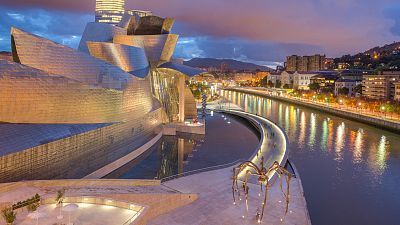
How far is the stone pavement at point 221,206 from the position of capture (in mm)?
13984

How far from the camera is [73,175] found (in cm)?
1816

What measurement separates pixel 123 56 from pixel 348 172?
699 inches

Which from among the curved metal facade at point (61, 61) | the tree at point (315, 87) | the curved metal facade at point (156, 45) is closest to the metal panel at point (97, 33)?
the curved metal facade at point (156, 45)

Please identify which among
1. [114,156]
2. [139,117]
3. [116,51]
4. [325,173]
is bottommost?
[325,173]

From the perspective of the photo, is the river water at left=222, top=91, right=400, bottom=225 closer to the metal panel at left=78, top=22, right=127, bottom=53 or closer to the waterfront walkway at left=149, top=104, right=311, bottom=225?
the waterfront walkway at left=149, top=104, right=311, bottom=225

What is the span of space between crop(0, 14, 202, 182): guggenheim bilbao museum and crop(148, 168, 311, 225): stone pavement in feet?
16.8

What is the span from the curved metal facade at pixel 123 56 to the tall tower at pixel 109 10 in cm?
9829

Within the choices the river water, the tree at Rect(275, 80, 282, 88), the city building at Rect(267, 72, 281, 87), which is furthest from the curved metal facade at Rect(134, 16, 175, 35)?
the city building at Rect(267, 72, 281, 87)

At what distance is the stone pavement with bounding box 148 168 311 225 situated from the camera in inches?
551

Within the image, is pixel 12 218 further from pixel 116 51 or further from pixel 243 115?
pixel 243 115

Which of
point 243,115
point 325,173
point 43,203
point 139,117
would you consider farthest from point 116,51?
point 243,115

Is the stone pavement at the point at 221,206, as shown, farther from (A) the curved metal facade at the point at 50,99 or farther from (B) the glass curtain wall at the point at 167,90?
(B) the glass curtain wall at the point at 167,90

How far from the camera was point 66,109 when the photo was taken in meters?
18.7

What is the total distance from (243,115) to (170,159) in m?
24.5
